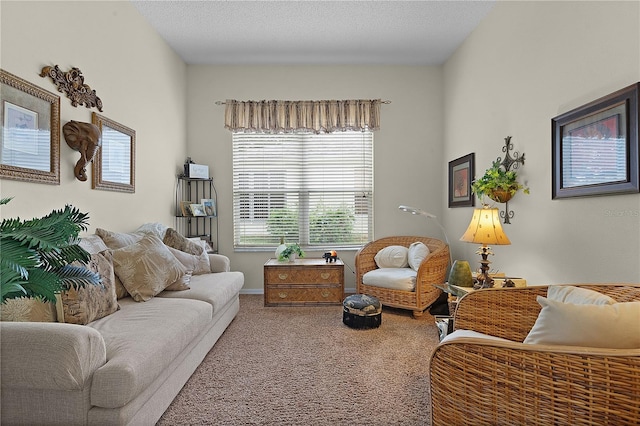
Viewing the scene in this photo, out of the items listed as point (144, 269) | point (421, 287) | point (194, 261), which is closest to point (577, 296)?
point (421, 287)

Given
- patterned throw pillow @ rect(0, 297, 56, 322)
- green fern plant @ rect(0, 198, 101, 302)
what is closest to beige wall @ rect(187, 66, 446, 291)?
patterned throw pillow @ rect(0, 297, 56, 322)

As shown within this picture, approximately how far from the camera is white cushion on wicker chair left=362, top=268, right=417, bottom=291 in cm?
367

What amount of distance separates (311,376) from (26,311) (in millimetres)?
1647

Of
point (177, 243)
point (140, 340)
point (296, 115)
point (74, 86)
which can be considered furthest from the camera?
point (296, 115)

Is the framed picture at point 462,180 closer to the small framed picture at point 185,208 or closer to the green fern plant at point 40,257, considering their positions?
the small framed picture at point 185,208

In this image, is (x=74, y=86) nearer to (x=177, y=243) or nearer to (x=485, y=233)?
(x=177, y=243)

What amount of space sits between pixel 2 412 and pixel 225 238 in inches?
132

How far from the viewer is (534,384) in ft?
4.10

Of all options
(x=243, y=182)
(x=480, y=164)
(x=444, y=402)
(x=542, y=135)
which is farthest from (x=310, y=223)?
(x=444, y=402)

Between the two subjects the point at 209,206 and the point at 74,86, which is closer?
the point at 74,86

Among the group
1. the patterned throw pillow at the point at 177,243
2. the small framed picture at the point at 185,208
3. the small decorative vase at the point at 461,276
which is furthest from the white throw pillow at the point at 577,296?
the small framed picture at the point at 185,208

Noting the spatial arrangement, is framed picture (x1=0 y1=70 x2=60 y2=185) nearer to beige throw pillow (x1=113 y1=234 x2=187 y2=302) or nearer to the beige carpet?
beige throw pillow (x1=113 y1=234 x2=187 y2=302)

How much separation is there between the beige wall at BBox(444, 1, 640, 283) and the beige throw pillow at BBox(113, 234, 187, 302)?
9.33 ft

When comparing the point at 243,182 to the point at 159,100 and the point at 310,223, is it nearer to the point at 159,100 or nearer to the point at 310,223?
the point at 310,223
